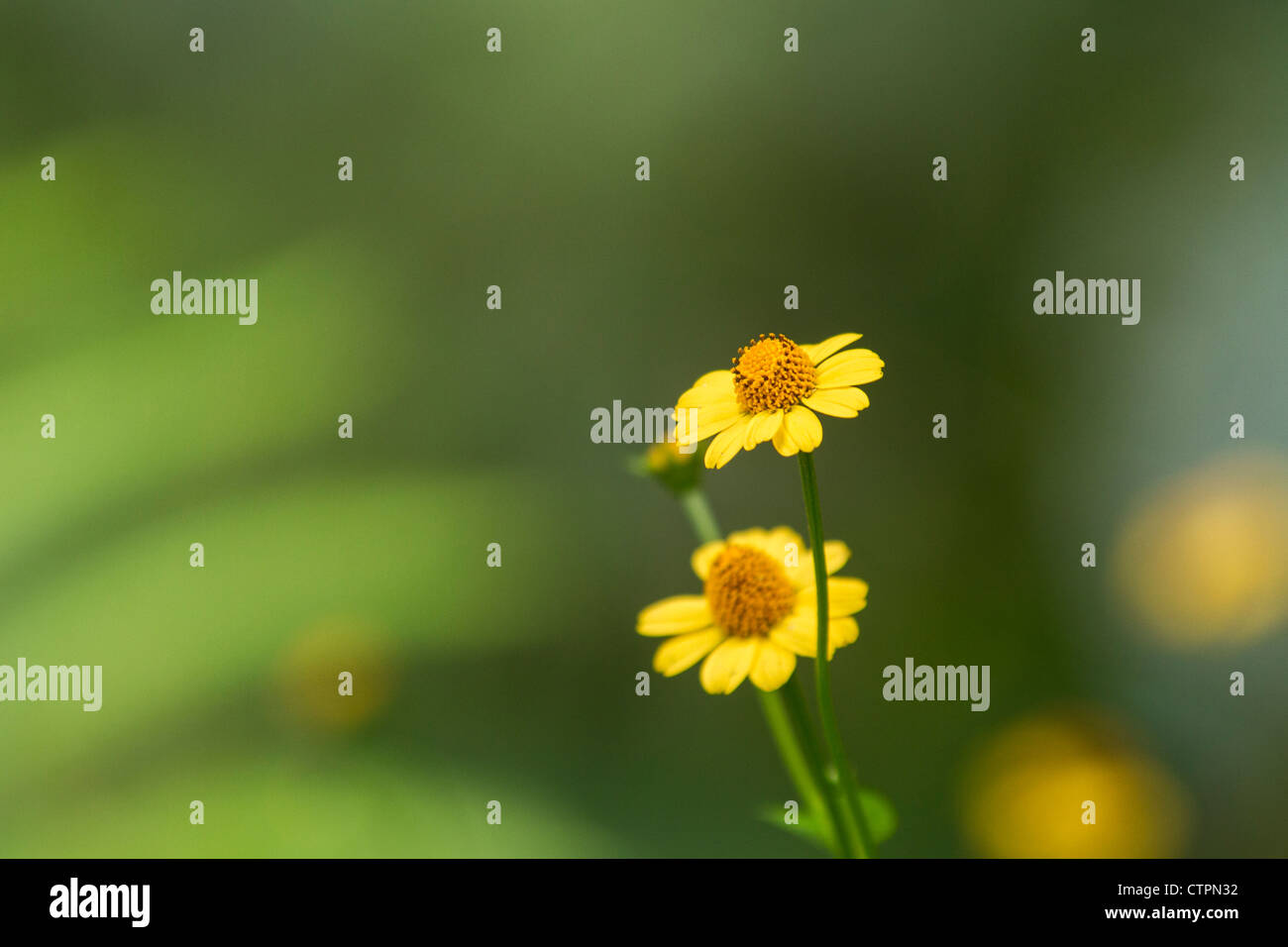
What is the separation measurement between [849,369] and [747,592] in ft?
0.53

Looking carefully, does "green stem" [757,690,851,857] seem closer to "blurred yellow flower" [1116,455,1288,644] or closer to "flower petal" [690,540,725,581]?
"flower petal" [690,540,725,581]

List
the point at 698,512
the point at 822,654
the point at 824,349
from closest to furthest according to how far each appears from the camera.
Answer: the point at 822,654
the point at 824,349
the point at 698,512

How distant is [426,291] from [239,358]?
384 millimetres

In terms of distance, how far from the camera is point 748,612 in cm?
57

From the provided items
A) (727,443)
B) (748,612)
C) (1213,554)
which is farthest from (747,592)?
(1213,554)

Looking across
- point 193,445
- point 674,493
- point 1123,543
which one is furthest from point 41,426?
point 1123,543

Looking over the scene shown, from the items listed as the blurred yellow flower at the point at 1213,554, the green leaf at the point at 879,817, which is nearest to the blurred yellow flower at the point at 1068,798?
the blurred yellow flower at the point at 1213,554

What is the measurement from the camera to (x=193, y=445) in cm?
162

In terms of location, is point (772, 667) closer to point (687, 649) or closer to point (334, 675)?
point (687, 649)

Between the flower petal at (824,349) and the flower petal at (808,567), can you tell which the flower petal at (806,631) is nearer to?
the flower petal at (808,567)

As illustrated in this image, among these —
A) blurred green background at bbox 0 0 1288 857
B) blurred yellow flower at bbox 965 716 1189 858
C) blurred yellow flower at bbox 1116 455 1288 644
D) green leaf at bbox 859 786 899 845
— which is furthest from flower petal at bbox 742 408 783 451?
blurred yellow flower at bbox 1116 455 1288 644

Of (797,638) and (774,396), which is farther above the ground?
(774,396)

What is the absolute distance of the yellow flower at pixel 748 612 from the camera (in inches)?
21.3
